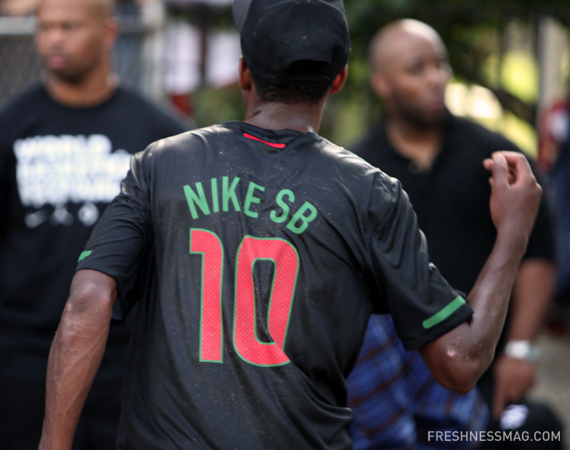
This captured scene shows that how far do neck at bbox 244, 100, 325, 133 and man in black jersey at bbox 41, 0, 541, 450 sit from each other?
0.21ft

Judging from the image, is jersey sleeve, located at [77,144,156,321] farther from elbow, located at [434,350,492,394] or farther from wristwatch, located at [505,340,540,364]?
wristwatch, located at [505,340,540,364]

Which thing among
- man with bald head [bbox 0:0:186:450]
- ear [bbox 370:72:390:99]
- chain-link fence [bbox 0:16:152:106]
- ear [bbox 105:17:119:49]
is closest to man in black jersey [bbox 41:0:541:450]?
man with bald head [bbox 0:0:186:450]

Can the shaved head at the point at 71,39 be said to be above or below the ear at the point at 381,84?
above

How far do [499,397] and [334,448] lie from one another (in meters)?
2.05

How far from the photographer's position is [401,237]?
193 centimetres

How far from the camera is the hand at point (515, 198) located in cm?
207

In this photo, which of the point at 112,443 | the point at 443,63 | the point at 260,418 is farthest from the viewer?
the point at 443,63

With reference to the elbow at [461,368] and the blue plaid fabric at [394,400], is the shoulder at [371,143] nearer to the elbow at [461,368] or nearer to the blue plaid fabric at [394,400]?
the blue plaid fabric at [394,400]

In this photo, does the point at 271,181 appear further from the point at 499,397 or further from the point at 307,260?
the point at 499,397

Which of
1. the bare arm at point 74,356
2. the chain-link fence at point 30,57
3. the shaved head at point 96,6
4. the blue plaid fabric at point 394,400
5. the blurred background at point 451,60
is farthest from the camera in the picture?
the blurred background at point 451,60

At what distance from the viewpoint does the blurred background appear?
666 cm

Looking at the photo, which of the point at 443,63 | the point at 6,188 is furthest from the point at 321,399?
the point at 443,63

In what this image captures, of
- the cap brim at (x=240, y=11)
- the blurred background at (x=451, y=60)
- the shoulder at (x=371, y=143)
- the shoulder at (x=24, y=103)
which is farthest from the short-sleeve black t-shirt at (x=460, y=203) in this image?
the blurred background at (x=451, y=60)

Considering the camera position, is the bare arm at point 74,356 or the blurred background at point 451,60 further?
the blurred background at point 451,60
